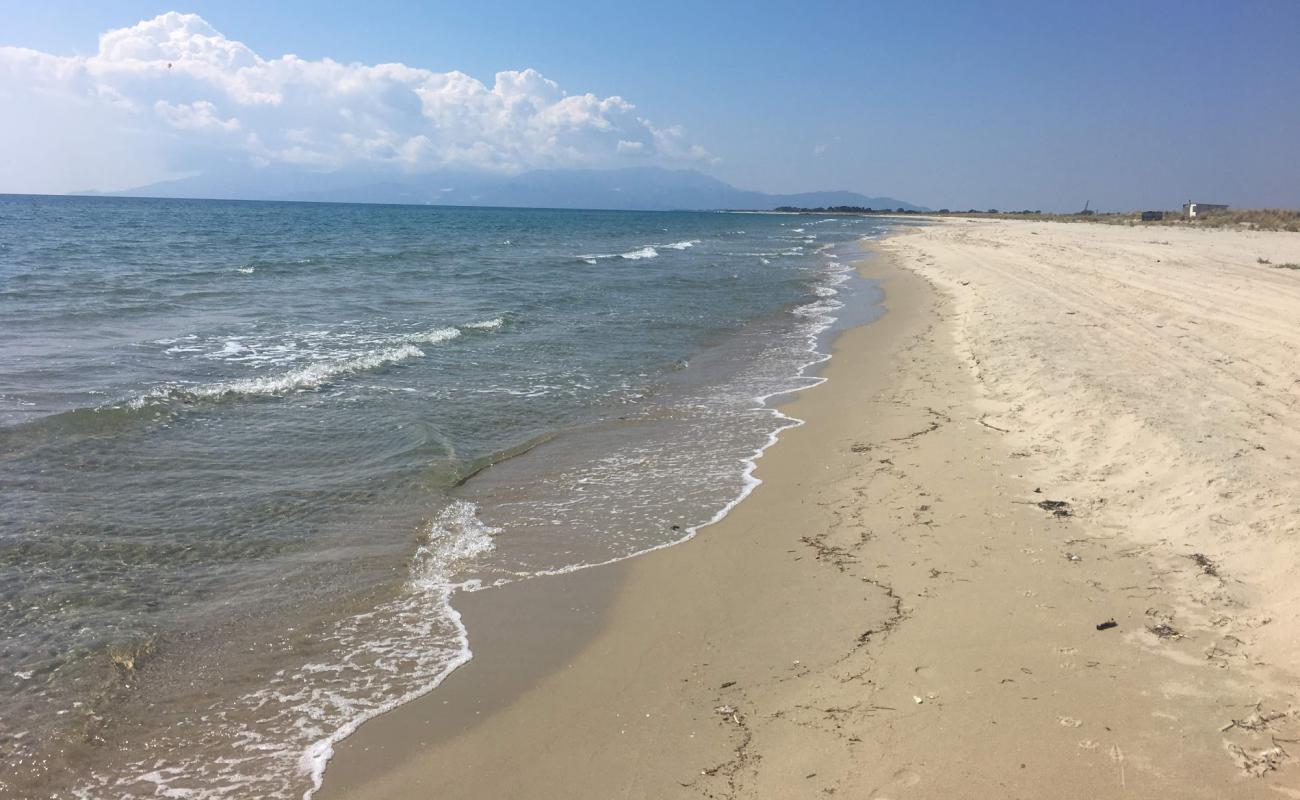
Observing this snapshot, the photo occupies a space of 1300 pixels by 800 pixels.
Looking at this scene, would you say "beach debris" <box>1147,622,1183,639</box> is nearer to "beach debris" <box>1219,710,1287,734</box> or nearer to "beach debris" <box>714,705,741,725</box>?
"beach debris" <box>1219,710,1287,734</box>

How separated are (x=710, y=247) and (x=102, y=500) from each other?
47.2 meters

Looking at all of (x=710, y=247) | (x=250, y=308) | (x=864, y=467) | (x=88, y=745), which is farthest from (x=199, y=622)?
(x=710, y=247)

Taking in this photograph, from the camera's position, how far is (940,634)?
14.6 ft

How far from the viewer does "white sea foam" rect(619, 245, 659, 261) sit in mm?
40125

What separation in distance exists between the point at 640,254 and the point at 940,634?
3960 cm

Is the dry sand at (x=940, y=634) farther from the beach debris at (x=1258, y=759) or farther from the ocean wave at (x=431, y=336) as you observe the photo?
the ocean wave at (x=431, y=336)

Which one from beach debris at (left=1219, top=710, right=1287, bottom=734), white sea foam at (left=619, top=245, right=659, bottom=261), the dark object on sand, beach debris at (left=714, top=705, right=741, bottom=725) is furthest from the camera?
white sea foam at (left=619, top=245, right=659, bottom=261)

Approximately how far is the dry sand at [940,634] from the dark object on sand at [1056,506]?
0.08 metres

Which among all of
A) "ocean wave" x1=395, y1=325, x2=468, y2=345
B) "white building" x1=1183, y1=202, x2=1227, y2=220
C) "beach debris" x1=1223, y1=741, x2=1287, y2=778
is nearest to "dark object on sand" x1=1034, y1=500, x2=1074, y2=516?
"beach debris" x1=1223, y1=741, x2=1287, y2=778

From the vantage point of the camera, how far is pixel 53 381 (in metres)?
11.1

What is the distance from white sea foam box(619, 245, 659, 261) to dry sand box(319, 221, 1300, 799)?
32473 millimetres

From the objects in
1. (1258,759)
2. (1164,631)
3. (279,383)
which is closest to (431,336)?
(279,383)

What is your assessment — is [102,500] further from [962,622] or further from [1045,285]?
[1045,285]

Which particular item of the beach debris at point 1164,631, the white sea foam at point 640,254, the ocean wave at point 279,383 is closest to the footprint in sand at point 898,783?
the beach debris at point 1164,631
